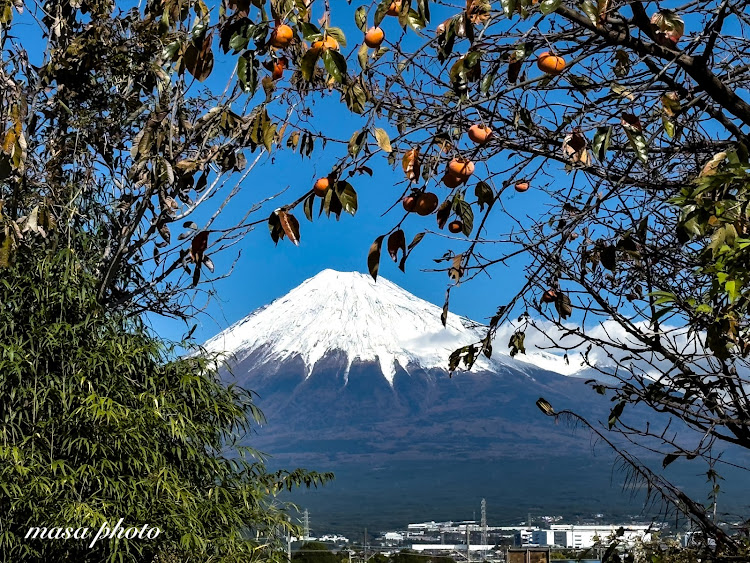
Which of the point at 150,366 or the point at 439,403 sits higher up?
the point at 439,403

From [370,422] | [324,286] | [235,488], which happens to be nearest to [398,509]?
[370,422]

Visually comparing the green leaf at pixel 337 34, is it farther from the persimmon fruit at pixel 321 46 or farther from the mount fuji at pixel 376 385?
the mount fuji at pixel 376 385

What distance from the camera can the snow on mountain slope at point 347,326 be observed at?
15138 cm

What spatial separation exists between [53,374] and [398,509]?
331 feet

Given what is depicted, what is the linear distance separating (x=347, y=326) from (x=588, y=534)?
114 m

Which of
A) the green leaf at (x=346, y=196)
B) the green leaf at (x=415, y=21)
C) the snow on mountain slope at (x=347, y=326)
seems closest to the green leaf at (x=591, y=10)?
the green leaf at (x=415, y=21)

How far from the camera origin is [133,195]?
13.5 ft

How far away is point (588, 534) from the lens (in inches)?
1612

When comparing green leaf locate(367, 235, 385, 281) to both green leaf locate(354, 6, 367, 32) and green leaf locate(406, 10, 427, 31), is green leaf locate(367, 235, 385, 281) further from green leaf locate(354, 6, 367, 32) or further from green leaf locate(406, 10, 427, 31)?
green leaf locate(354, 6, 367, 32)

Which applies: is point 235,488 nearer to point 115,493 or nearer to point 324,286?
point 115,493

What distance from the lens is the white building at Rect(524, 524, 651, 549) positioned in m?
2.89

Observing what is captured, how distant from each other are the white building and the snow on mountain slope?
311ft

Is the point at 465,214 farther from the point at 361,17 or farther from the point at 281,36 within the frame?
the point at 361,17

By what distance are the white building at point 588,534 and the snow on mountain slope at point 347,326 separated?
311 feet
